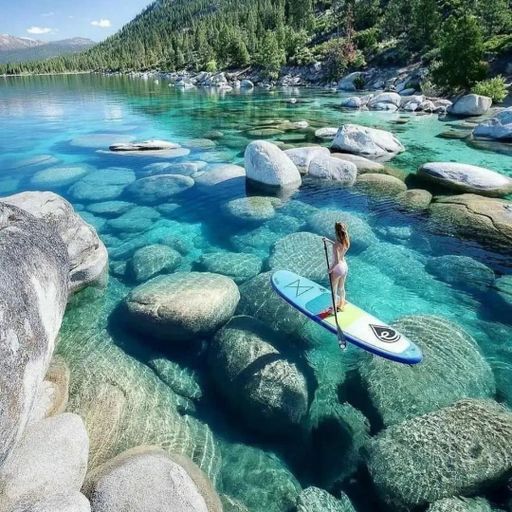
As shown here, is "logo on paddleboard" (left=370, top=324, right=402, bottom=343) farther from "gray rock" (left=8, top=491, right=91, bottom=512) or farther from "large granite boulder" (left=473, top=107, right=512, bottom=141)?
"large granite boulder" (left=473, top=107, right=512, bottom=141)

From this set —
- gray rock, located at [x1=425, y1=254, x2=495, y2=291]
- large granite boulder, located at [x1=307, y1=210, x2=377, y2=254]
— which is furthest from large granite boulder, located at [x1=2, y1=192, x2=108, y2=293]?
gray rock, located at [x1=425, y1=254, x2=495, y2=291]

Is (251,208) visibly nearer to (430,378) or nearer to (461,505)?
(430,378)

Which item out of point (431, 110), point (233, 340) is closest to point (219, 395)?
point (233, 340)

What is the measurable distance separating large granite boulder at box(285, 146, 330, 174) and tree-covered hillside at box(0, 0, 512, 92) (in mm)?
27825

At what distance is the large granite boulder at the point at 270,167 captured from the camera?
17.8 m

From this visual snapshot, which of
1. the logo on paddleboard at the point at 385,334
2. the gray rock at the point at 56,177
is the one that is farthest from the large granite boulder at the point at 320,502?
the gray rock at the point at 56,177

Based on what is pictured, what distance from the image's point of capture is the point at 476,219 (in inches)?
529

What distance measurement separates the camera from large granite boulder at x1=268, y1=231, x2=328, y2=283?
37.2 feet

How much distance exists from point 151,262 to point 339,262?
20.8ft

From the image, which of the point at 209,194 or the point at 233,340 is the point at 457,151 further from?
the point at 233,340

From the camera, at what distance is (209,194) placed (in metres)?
18.3

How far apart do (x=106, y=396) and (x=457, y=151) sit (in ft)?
77.9

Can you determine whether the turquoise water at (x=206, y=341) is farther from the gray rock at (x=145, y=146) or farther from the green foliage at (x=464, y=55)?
the green foliage at (x=464, y=55)

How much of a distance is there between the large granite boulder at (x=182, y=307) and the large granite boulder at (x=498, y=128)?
78.3 feet
